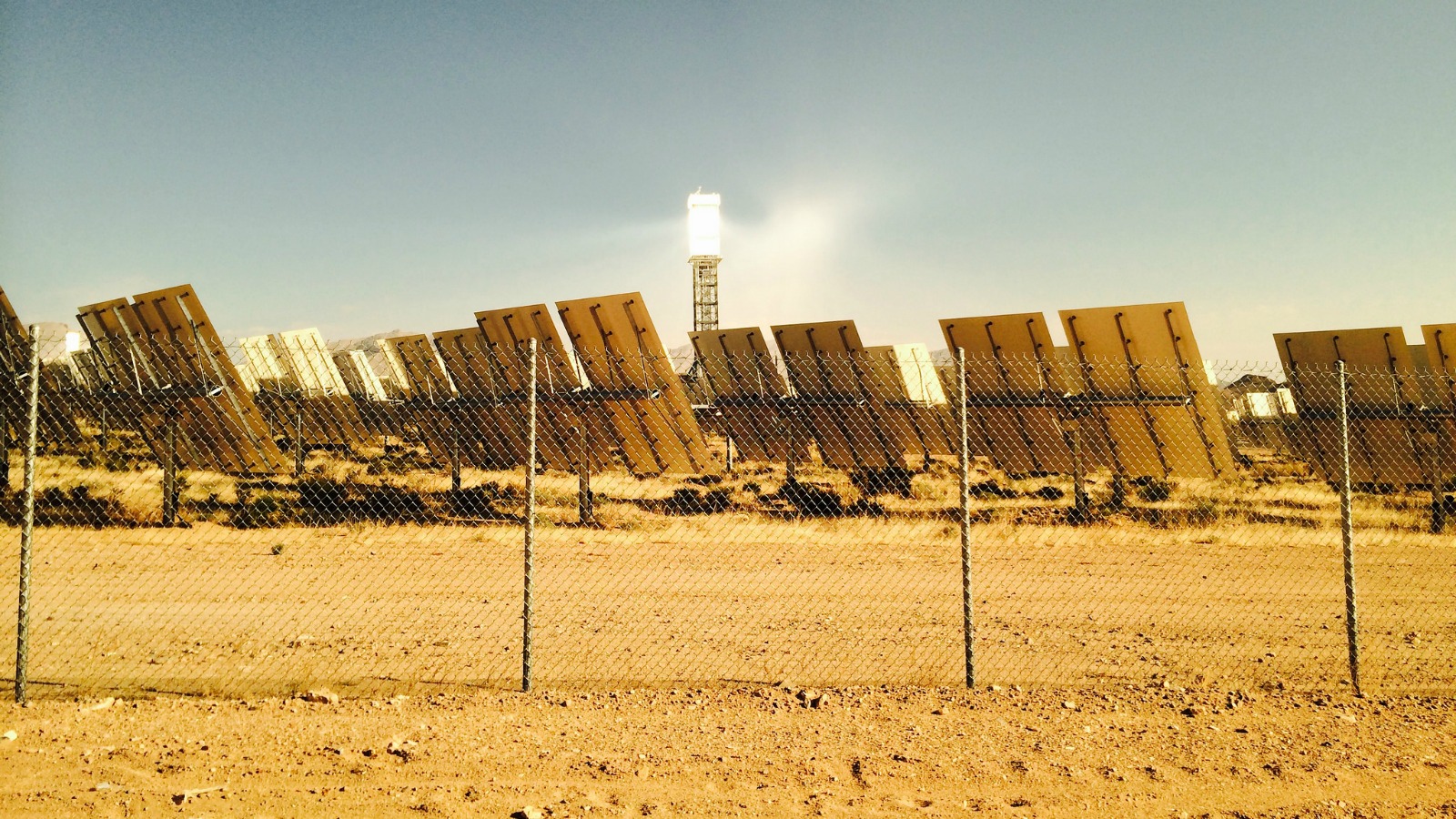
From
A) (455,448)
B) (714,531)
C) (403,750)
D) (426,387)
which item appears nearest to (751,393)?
(714,531)

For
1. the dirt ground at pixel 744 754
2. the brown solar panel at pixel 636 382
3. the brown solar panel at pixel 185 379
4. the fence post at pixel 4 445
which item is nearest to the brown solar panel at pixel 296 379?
the brown solar panel at pixel 185 379

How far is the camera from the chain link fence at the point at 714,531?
256 inches

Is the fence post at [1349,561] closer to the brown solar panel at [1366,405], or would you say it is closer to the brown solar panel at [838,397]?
the brown solar panel at [1366,405]

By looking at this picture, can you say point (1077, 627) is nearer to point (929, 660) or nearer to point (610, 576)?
point (929, 660)

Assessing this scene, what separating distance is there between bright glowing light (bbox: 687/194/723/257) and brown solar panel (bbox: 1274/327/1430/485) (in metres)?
37.1

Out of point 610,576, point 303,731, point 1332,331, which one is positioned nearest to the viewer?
point 303,731

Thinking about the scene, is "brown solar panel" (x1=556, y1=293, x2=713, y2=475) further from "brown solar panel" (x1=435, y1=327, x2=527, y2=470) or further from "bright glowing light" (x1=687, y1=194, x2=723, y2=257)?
"bright glowing light" (x1=687, y1=194, x2=723, y2=257)

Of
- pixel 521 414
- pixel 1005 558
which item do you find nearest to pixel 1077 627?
pixel 1005 558

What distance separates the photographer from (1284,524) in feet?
48.9

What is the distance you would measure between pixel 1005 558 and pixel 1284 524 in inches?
276

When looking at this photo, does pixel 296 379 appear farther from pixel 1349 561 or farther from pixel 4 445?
pixel 1349 561

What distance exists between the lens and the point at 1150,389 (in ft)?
46.9

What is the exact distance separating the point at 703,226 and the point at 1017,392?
3670 centimetres

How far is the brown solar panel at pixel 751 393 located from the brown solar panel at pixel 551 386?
8.93ft
